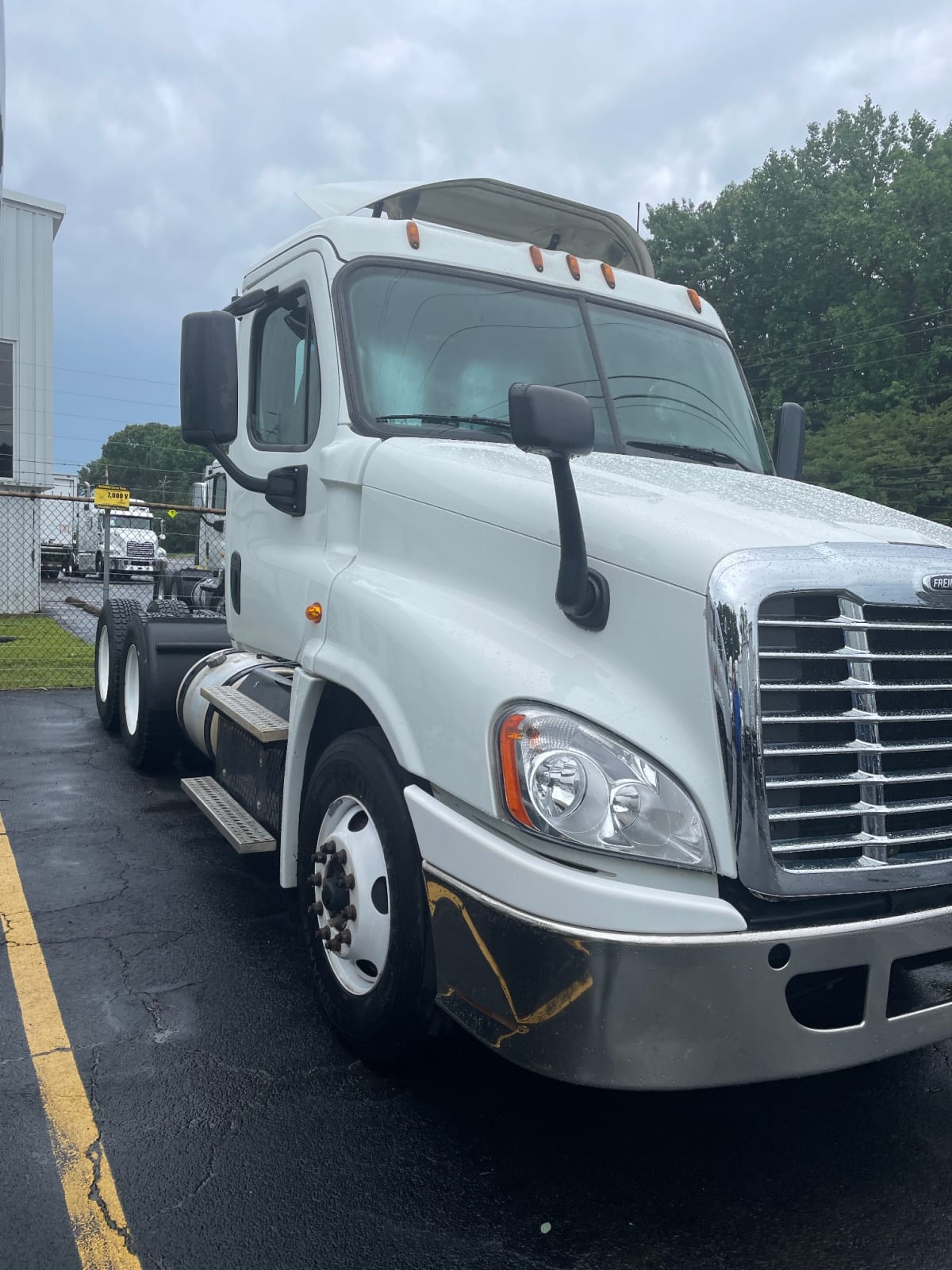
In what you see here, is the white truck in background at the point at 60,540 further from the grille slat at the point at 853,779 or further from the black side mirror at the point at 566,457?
the grille slat at the point at 853,779

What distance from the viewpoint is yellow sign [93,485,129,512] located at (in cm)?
1132

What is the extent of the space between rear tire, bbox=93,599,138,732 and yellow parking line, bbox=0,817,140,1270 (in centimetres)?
338

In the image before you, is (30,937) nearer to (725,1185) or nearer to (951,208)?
(725,1185)

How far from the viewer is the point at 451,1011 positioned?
2637mm

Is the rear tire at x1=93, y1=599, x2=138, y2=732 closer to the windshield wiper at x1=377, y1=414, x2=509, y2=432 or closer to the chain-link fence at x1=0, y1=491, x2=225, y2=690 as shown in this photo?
the chain-link fence at x1=0, y1=491, x2=225, y2=690

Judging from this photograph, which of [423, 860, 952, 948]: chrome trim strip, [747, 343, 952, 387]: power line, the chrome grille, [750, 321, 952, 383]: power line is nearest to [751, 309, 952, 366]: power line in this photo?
[750, 321, 952, 383]: power line

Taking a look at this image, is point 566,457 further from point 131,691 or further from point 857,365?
point 857,365

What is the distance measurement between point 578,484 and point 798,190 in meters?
49.3

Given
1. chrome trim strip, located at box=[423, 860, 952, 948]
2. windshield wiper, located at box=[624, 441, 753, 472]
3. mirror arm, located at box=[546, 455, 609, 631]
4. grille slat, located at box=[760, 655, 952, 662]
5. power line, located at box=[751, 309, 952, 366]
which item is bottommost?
chrome trim strip, located at box=[423, 860, 952, 948]

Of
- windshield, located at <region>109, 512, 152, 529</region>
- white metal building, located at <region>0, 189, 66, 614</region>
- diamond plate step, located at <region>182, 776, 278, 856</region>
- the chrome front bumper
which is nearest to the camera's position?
the chrome front bumper

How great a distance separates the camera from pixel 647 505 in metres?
2.73

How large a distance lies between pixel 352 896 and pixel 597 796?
1109 millimetres

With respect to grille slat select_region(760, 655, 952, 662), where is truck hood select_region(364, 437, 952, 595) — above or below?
above

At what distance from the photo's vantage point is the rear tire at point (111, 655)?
748 centimetres
